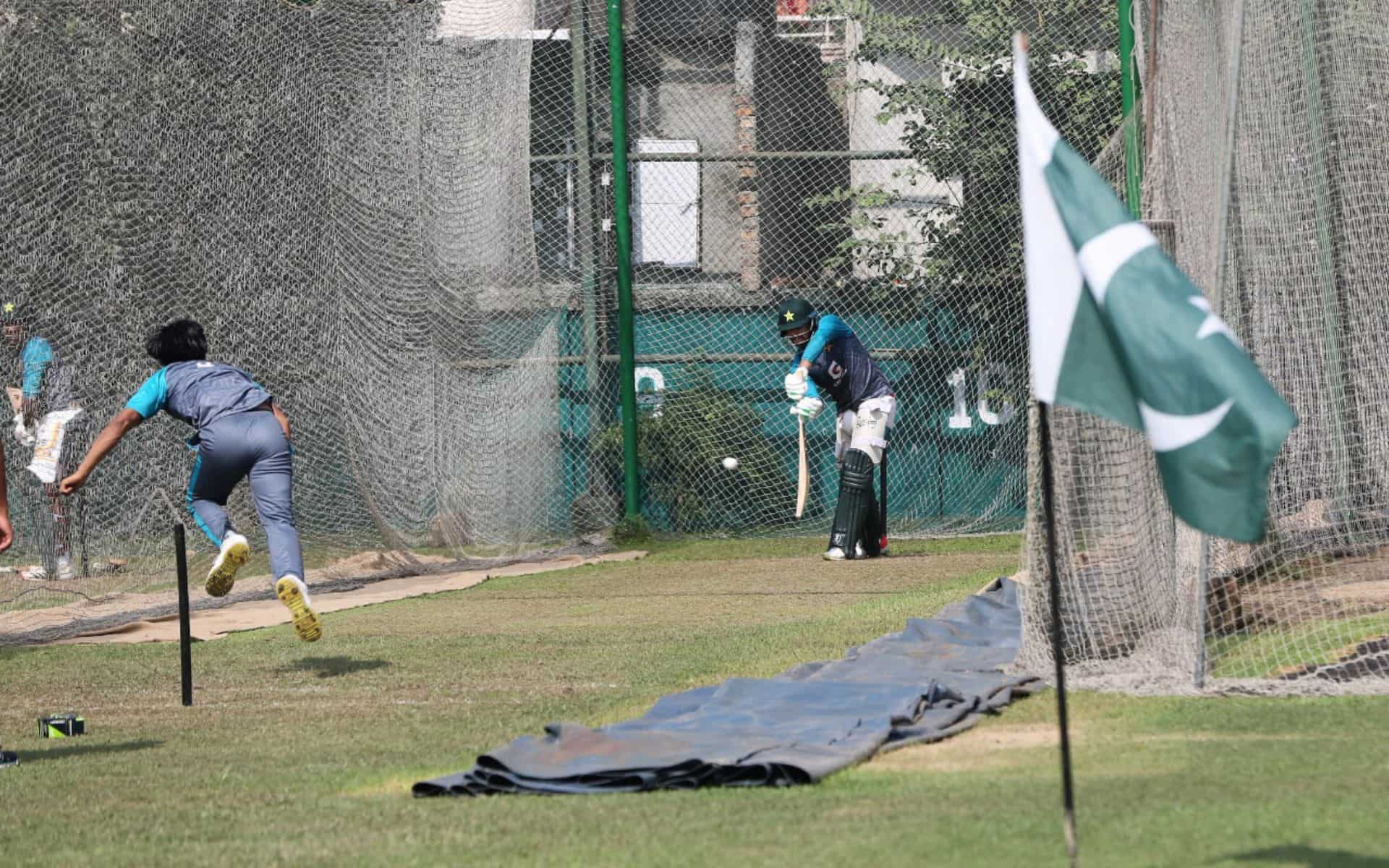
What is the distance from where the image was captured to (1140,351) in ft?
14.9

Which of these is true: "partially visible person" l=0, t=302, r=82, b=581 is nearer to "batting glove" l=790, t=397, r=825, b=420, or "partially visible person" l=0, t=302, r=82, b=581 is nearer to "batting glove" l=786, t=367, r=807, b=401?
"batting glove" l=786, t=367, r=807, b=401

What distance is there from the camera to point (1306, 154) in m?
9.00

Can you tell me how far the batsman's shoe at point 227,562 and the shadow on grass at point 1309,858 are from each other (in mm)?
5835

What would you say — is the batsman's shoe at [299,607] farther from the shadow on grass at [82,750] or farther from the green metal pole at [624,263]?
the green metal pole at [624,263]

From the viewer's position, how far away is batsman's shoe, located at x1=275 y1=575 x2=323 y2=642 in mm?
9180

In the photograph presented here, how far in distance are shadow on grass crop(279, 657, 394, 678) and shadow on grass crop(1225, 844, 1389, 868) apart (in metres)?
5.49

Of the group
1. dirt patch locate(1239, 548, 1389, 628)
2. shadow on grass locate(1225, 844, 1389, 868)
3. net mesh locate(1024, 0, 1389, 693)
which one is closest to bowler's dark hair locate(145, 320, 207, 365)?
net mesh locate(1024, 0, 1389, 693)

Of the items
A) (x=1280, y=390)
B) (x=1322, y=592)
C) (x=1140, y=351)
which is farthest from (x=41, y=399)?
(x=1140, y=351)

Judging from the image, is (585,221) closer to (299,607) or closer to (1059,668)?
(299,607)

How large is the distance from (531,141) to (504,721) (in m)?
10.5

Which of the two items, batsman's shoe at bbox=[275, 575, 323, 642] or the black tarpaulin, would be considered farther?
batsman's shoe at bbox=[275, 575, 323, 642]

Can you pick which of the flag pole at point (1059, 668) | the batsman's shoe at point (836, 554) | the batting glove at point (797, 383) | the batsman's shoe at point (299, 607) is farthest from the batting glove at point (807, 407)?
the flag pole at point (1059, 668)

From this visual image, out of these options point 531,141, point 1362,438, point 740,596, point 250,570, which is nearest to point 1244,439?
point 1362,438

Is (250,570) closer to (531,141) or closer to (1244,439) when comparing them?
(531,141)
